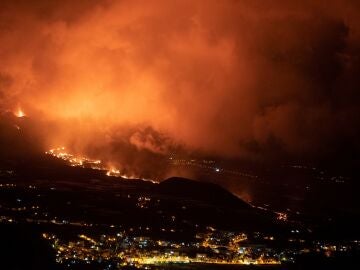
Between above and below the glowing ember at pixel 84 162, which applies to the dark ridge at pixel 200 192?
below

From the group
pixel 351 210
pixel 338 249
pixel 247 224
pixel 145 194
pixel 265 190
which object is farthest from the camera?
pixel 265 190

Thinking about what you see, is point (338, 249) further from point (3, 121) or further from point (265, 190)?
point (3, 121)

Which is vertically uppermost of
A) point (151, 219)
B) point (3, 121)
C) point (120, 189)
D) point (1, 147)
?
point (3, 121)

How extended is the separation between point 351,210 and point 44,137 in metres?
68.7

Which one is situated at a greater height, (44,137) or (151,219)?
(44,137)

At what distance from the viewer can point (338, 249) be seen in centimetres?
6569

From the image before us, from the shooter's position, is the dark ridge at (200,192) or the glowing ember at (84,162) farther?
the glowing ember at (84,162)

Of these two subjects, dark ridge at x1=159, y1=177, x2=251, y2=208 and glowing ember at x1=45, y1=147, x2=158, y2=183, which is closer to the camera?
dark ridge at x1=159, y1=177, x2=251, y2=208

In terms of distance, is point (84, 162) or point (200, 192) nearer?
point (200, 192)

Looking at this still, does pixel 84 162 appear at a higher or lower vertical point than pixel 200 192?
higher

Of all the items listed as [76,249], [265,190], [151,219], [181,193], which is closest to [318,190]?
[265,190]

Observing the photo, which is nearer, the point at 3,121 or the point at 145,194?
the point at 145,194

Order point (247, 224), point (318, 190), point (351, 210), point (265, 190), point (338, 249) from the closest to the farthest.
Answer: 1. point (338, 249)
2. point (247, 224)
3. point (351, 210)
4. point (265, 190)
5. point (318, 190)

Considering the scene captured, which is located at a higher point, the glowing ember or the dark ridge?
the glowing ember
